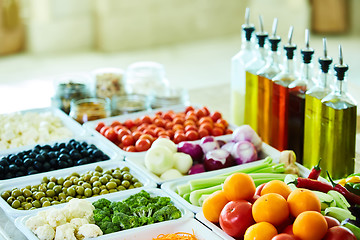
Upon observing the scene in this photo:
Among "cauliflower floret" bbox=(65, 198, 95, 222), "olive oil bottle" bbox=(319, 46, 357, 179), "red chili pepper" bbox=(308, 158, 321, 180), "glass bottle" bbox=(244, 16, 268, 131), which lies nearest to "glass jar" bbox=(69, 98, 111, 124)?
"glass bottle" bbox=(244, 16, 268, 131)

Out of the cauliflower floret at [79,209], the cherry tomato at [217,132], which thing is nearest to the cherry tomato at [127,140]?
the cherry tomato at [217,132]

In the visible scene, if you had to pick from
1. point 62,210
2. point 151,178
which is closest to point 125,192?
point 151,178

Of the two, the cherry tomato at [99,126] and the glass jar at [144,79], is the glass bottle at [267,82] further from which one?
the glass jar at [144,79]

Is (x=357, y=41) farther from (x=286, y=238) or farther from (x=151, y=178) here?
(x=286, y=238)

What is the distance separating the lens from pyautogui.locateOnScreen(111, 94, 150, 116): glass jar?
316cm

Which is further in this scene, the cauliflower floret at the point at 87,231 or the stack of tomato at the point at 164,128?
the stack of tomato at the point at 164,128

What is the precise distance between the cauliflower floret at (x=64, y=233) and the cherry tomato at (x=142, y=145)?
765 mm

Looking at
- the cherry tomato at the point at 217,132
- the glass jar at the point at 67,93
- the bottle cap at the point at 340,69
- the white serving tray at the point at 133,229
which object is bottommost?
the white serving tray at the point at 133,229

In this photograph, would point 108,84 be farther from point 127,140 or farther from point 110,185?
point 110,185

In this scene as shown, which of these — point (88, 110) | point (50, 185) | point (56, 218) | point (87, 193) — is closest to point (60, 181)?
point (50, 185)

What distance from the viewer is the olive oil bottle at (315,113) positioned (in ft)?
7.68

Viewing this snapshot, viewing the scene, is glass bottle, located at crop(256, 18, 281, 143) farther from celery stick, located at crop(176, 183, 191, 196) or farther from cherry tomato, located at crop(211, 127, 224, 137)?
celery stick, located at crop(176, 183, 191, 196)

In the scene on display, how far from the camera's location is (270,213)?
175 cm

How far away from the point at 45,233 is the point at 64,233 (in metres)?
0.06
